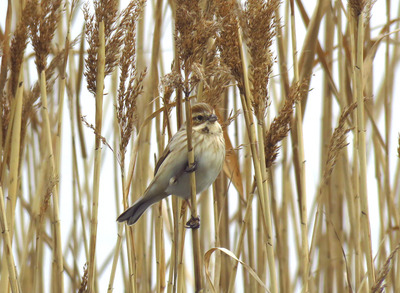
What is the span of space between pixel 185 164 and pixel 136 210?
301 mm

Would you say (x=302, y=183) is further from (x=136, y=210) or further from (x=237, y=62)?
(x=136, y=210)

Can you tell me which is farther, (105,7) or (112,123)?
(112,123)

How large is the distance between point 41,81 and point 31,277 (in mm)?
1225

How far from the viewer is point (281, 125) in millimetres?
2090

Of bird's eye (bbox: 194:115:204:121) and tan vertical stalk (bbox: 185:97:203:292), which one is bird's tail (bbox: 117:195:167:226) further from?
tan vertical stalk (bbox: 185:97:203:292)

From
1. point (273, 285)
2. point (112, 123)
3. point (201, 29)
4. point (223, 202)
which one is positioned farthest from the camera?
point (112, 123)

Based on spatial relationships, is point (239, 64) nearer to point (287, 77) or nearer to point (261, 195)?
point (261, 195)

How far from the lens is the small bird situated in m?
2.61

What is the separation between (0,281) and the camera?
2426 mm

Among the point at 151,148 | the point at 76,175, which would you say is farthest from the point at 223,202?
the point at 76,175

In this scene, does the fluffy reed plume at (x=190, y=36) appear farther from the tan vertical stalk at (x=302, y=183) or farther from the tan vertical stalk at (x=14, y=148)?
the tan vertical stalk at (x=14, y=148)

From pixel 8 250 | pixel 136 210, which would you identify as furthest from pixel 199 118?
pixel 8 250

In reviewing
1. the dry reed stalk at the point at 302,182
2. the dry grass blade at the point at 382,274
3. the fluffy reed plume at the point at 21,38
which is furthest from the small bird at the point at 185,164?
the dry grass blade at the point at 382,274

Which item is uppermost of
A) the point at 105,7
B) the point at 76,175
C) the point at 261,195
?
the point at 105,7
